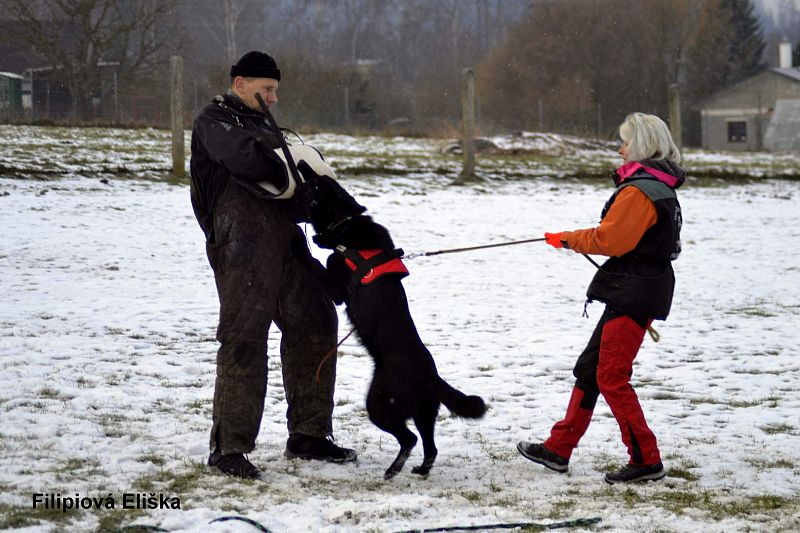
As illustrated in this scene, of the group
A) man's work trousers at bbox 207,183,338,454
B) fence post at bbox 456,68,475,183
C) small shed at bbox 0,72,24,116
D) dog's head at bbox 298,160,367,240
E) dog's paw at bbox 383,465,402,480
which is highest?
small shed at bbox 0,72,24,116

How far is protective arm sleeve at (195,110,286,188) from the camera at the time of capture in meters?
3.71

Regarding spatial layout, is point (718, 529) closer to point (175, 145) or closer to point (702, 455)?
point (702, 455)

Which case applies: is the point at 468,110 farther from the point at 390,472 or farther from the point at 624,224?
the point at 390,472

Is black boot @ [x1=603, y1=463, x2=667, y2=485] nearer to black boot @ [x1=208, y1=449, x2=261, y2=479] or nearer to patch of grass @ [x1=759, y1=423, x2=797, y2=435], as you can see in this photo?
patch of grass @ [x1=759, y1=423, x2=797, y2=435]

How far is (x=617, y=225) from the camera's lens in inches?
144

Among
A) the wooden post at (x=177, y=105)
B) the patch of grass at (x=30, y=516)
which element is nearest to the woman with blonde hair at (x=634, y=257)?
the patch of grass at (x=30, y=516)

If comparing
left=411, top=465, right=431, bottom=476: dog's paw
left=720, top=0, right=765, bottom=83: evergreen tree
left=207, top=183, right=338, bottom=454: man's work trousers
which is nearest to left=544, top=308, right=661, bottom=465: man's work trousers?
Answer: left=411, top=465, right=431, bottom=476: dog's paw

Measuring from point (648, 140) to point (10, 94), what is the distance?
675 inches

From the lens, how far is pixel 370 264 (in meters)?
3.87

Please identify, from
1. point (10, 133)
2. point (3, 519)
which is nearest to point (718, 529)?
point (3, 519)

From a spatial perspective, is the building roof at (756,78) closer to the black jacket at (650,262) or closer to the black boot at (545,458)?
the black jacket at (650,262)

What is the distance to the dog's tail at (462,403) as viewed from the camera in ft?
12.0

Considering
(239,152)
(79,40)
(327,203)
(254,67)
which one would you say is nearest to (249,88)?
Result: (254,67)

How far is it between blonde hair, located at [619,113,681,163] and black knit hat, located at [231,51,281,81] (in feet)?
5.25
